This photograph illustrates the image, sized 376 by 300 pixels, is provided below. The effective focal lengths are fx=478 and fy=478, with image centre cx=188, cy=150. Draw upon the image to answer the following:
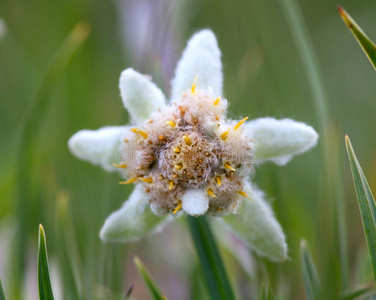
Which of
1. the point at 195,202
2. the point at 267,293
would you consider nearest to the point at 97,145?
the point at 195,202

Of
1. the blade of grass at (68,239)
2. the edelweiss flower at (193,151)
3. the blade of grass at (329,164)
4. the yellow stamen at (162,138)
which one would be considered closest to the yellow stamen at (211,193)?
the edelweiss flower at (193,151)

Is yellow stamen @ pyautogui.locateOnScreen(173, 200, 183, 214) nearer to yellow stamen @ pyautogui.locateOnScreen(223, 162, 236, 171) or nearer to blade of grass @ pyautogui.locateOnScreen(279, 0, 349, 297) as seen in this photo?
yellow stamen @ pyautogui.locateOnScreen(223, 162, 236, 171)

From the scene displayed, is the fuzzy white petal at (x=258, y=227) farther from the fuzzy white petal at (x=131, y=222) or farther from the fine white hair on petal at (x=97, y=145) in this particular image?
the fine white hair on petal at (x=97, y=145)

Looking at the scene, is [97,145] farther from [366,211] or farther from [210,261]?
[366,211]

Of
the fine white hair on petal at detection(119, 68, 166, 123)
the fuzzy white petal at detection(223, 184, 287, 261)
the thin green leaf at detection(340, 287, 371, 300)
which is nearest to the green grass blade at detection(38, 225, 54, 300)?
the fine white hair on petal at detection(119, 68, 166, 123)

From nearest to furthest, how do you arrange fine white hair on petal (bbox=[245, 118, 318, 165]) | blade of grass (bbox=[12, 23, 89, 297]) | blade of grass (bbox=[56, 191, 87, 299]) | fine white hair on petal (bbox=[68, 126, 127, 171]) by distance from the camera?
fine white hair on petal (bbox=[245, 118, 318, 165])
fine white hair on petal (bbox=[68, 126, 127, 171])
blade of grass (bbox=[56, 191, 87, 299])
blade of grass (bbox=[12, 23, 89, 297])

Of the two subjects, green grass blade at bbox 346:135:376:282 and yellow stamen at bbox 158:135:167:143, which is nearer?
green grass blade at bbox 346:135:376:282

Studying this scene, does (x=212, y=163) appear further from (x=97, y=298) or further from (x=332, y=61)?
(x=332, y=61)
